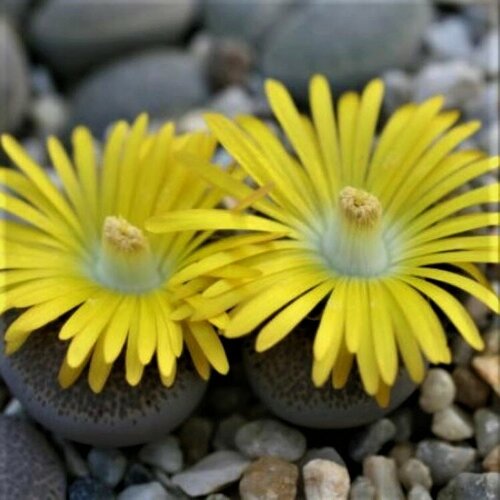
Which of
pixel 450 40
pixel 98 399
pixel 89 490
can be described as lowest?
pixel 89 490

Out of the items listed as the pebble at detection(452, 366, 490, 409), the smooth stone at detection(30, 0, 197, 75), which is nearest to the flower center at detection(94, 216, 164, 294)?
the pebble at detection(452, 366, 490, 409)

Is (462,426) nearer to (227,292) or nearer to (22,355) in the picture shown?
(227,292)

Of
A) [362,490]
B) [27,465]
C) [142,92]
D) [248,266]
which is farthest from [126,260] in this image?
[142,92]

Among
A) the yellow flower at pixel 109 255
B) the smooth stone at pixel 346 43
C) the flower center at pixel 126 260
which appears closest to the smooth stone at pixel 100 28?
the smooth stone at pixel 346 43

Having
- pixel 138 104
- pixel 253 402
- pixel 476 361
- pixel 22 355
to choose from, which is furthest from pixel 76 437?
pixel 138 104

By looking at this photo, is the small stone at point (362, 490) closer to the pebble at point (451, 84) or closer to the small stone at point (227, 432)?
the small stone at point (227, 432)

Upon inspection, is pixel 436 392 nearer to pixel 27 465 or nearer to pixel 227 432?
pixel 227 432
